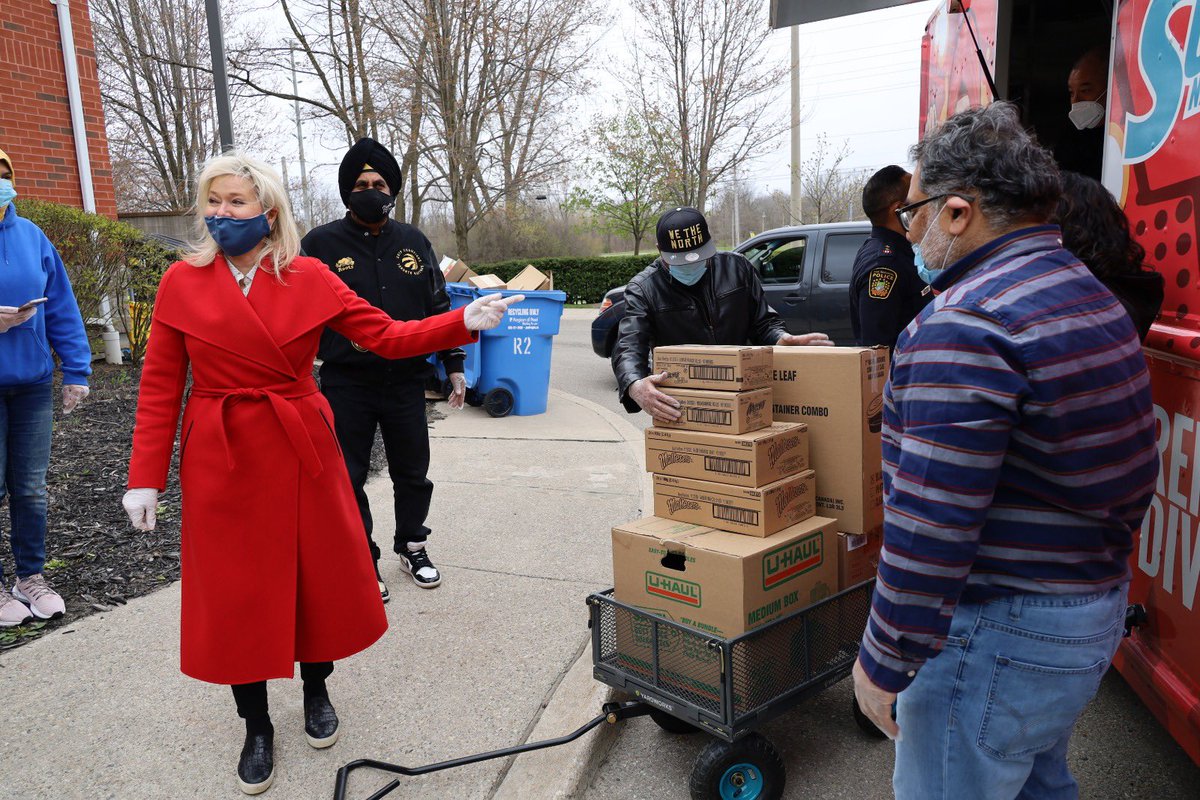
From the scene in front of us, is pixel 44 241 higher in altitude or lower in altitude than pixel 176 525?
higher

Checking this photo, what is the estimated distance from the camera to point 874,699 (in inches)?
65.0

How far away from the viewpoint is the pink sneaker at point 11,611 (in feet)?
12.8

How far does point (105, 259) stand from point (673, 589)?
7.94 meters

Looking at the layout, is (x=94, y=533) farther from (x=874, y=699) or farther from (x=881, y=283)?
(x=874, y=699)

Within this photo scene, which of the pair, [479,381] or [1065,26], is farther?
[479,381]

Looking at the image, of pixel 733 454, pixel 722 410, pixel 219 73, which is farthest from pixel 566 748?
pixel 219 73

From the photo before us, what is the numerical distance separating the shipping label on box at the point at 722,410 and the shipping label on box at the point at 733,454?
3cm

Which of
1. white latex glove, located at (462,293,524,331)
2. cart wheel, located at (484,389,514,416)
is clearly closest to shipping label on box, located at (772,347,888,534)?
white latex glove, located at (462,293,524,331)

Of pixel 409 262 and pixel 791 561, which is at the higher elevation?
pixel 409 262

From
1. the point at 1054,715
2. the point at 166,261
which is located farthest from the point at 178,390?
the point at 166,261

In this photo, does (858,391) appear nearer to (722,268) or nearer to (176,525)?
(722,268)

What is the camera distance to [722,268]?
383cm

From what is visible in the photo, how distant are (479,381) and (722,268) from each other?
536cm

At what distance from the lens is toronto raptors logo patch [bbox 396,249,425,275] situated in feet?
13.9
